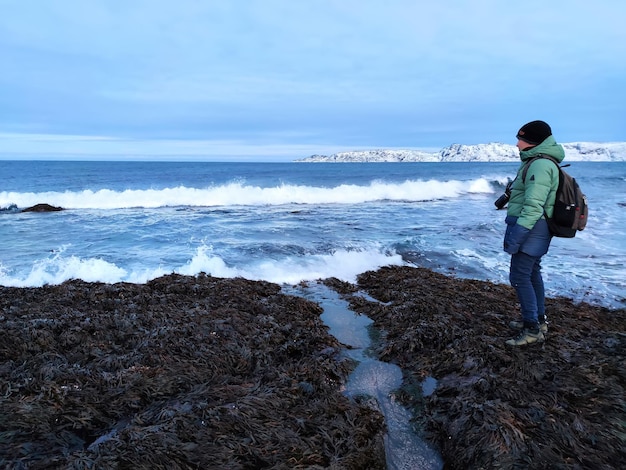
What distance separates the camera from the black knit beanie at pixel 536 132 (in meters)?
3.77

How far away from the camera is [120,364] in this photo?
12.0 ft

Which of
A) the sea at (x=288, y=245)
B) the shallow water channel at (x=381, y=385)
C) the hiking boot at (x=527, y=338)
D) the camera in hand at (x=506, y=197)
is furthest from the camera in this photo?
the sea at (x=288, y=245)

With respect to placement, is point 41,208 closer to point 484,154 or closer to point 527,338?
point 527,338

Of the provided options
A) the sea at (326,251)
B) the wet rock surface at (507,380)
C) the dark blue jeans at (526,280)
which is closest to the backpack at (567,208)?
the dark blue jeans at (526,280)

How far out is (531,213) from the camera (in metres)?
3.68

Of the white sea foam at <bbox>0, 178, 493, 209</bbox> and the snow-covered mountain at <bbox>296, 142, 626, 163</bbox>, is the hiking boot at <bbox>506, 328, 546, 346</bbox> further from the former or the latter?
the snow-covered mountain at <bbox>296, 142, 626, 163</bbox>

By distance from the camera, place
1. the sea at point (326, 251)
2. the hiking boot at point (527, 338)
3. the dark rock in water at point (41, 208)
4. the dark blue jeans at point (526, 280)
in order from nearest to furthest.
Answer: the dark blue jeans at point (526, 280)
the hiking boot at point (527, 338)
the sea at point (326, 251)
the dark rock in water at point (41, 208)

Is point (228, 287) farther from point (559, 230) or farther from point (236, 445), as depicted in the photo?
point (559, 230)

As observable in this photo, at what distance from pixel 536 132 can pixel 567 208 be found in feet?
2.61

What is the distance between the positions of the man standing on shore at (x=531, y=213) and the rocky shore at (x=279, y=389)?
0.39m

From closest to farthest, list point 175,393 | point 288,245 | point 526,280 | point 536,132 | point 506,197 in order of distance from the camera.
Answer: point 175,393
point 536,132
point 526,280
point 506,197
point 288,245

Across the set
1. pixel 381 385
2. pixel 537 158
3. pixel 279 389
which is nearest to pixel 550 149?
pixel 537 158

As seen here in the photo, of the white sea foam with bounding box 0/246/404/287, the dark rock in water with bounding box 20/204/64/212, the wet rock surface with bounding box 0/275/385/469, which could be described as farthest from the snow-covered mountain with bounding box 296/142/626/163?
the wet rock surface with bounding box 0/275/385/469

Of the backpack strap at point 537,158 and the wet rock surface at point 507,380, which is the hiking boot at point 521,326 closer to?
the wet rock surface at point 507,380
